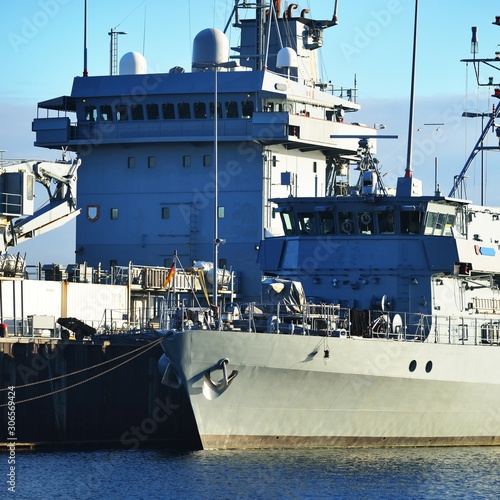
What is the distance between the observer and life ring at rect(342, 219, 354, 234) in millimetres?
41188

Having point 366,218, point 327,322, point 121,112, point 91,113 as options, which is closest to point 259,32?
point 121,112

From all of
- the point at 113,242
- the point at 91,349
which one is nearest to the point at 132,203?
the point at 113,242

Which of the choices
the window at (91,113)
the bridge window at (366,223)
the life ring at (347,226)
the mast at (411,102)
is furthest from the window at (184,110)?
the bridge window at (366,223)

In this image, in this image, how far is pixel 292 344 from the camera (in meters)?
36.7

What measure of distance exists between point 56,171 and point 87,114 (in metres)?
7.25

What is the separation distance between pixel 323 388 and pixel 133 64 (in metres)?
25.1

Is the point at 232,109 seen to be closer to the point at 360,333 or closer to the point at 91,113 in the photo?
the point at 91,113

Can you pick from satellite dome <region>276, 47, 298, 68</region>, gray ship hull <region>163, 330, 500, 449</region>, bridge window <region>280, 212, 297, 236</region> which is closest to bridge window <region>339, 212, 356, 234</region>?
bridge window <region>280, 212, 297, 236</region>

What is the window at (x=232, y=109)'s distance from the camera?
55.8 m

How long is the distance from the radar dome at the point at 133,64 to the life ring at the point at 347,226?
19894 millimetres

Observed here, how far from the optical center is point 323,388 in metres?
37.5

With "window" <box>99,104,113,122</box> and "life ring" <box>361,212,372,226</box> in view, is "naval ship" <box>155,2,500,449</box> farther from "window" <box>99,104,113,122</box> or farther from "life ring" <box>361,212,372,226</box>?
"window" <box>99,104,113,122</box>

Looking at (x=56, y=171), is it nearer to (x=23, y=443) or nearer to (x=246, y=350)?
(x=23, y=443)

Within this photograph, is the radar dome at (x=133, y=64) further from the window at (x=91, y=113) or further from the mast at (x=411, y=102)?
the mast at (x=411, y=102)
